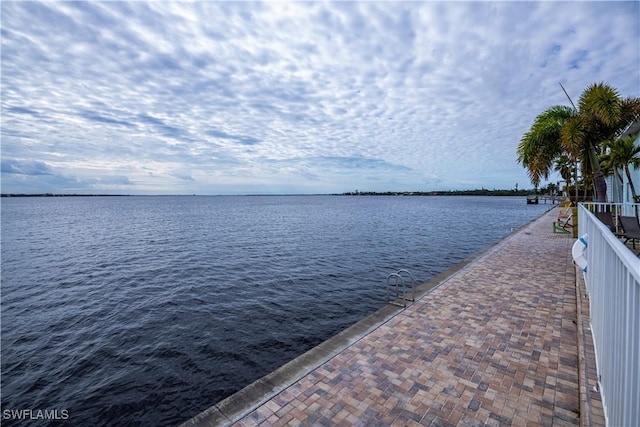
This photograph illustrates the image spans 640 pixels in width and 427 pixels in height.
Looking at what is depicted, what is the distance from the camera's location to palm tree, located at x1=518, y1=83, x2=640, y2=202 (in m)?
10.5

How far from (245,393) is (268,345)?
3.22 metres

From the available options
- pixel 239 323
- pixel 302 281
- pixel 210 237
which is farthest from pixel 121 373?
pixel 210 237

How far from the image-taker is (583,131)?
11242 millimetres

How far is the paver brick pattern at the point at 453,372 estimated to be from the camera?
351cm

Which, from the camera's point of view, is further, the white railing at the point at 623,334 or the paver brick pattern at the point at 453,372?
the paver brick pattern at the point at 453,372

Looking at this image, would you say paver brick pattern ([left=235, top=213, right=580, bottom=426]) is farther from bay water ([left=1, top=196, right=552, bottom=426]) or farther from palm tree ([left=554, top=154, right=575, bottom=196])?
palm tree ([left=554, top=154, right=575, bottom=196])

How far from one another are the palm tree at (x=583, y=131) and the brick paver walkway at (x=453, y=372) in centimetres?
707

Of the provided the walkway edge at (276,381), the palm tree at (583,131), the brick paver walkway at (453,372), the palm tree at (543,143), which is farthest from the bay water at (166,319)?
the palm tree at (583,131)

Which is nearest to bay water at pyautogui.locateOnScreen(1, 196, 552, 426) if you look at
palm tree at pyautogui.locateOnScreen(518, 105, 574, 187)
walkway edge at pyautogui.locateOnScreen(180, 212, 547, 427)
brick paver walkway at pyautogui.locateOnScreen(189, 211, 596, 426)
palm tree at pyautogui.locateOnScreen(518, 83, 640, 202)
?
walkway edge at pyautogui.locateOnScreen(180, 212, 547, 427)

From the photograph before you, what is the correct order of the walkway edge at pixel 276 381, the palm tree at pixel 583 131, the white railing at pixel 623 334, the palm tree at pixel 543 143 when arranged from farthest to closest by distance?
the palm tree at pixel 543 143 < the palm tree at pixel 583 131 < the walkway edge at pixel 276 381 < the white railing at pixel 623 334

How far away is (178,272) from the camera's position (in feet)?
47.1

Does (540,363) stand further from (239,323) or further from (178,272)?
(178,272)

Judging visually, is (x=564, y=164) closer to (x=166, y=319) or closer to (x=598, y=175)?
(x=598, y=175)

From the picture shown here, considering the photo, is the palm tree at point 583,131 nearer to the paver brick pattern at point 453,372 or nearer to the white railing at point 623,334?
the paver brick pattern at point 453,372
